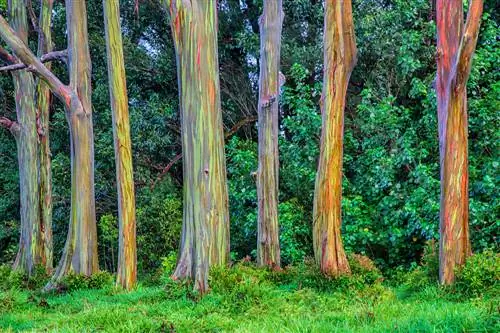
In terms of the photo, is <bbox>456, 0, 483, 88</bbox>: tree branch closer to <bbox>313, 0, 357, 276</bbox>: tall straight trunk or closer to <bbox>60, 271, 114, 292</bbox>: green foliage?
<bbox>313, 0, 357, 276</bbox>: tall straight trunk

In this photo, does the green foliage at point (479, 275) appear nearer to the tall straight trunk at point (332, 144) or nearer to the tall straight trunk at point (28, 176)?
the tall straight trunk at point (332, 144)

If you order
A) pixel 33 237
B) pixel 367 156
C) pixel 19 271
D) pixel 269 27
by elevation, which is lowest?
pixel 19 271

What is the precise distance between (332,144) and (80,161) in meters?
5.14

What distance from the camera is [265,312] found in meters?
5.84

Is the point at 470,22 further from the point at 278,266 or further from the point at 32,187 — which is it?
the point at 32,187

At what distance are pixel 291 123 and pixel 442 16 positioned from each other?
598 cm

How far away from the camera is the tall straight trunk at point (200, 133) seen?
297 inches

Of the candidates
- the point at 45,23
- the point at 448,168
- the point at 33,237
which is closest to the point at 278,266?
the point at 448,168

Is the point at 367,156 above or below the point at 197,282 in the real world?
above

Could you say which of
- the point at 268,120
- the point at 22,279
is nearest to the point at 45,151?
the point at 22,279

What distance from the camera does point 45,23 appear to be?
1303 cm

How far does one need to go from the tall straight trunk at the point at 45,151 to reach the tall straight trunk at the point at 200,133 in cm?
561

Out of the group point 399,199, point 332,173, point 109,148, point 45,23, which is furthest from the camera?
point 109,148

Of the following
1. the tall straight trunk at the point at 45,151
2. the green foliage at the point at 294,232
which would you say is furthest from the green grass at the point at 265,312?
the tall straight trunk at the point at 45,151
